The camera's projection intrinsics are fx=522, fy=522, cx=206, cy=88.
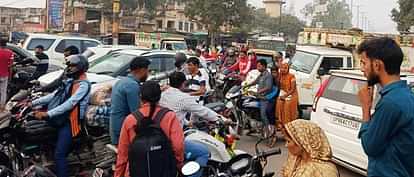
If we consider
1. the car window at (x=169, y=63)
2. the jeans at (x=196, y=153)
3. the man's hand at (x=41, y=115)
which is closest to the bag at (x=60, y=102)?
the man's hand at (x=41, y=115)

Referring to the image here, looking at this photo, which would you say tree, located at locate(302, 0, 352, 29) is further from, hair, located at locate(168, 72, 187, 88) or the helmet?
hair, located at locate(168, 72, 187, 88)

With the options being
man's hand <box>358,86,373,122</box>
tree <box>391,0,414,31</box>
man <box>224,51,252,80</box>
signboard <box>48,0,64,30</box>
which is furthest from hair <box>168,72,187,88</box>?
signboard <box>48,0,64,30</box>

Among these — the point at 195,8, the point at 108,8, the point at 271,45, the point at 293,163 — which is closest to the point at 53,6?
the point at 108,8

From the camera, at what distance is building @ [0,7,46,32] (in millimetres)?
55234

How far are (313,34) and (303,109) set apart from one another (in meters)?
4.72

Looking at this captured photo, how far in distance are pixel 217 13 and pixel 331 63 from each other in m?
32.4

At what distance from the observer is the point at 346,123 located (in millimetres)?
6820

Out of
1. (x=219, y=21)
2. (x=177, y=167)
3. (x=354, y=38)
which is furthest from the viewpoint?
(x=219, y=21)

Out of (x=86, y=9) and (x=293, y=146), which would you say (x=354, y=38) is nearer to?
(x=293, y=146)

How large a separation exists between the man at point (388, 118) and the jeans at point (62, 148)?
3.40 metres

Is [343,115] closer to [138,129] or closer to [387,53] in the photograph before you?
[138,129]

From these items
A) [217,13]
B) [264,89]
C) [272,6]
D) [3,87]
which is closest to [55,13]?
[217,13]

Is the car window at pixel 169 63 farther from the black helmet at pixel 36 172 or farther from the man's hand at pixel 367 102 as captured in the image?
the man's hand at pixel 367 102

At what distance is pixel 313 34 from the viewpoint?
53.8 ft
